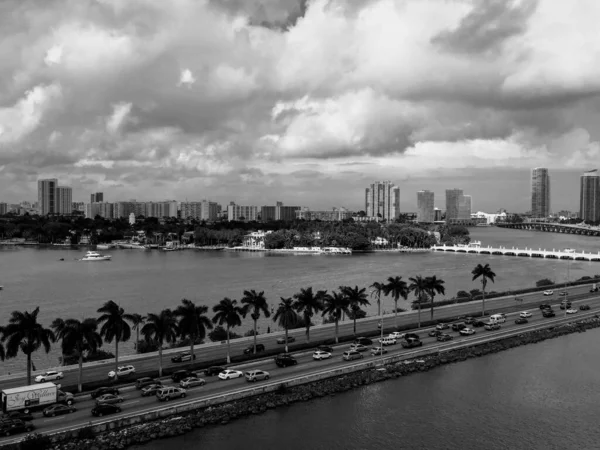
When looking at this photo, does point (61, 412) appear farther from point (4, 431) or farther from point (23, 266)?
point (23, 266)

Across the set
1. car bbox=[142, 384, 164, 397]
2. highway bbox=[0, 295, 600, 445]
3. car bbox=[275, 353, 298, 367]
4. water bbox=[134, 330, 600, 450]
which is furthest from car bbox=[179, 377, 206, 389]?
car bbox=[275, 353, 298, 367]

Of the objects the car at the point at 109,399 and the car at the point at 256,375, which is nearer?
the car at the point at 109,399

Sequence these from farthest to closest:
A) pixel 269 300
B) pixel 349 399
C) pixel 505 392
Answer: pixel 269 300 → pixel 505 392 → pixel 349 399

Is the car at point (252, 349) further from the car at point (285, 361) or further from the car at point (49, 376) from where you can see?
the car at point (49, 376)

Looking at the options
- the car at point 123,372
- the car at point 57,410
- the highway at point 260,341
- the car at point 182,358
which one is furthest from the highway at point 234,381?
the car at point 182,358

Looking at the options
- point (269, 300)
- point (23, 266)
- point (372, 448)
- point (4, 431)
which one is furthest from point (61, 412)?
point (23, 266)
